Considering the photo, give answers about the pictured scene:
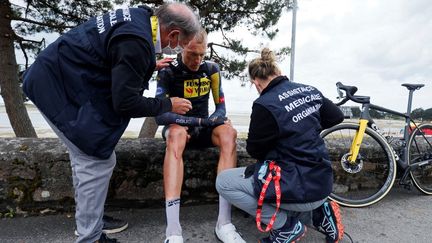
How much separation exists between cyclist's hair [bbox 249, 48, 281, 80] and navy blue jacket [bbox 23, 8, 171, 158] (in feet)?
2.48

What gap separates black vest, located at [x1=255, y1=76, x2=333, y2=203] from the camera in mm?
1974

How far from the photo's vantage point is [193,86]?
109 inches

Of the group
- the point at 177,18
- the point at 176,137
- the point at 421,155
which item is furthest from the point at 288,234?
the point at 421,155

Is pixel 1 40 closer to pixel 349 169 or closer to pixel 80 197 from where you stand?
pixel 80 197

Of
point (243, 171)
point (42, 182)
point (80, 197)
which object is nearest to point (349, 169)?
point (243, 171)

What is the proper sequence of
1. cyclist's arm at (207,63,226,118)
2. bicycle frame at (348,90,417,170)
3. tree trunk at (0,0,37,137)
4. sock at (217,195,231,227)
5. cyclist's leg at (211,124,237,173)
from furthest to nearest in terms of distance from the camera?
tree trunk at (0,0,37,137), bicycle frame at (348,90,417,170), cyclist's arm at (207,63,226,118), cyclist's leg at (211,124,237,173), sock at (217,195,231,227)

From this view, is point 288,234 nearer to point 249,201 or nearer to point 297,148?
point 249,201

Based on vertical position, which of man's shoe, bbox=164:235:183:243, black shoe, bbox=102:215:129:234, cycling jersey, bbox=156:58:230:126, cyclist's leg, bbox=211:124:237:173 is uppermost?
cycling jersey, bbox=156:58:230:126

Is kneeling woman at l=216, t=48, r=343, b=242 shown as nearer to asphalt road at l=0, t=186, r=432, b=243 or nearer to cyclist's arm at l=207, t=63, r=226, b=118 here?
asphalt road at l=0, t=186, r=432, b=243

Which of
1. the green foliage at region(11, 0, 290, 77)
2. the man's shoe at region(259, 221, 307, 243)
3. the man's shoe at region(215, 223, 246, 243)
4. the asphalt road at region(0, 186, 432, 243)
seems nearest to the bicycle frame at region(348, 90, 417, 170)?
the asphalt road at region(0, 186, 432, 243)

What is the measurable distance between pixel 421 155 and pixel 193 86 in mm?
2582

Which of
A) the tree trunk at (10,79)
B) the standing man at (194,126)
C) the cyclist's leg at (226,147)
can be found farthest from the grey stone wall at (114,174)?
the tree trunk at (10,79)

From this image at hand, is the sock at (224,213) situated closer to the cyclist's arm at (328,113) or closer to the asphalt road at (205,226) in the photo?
the asphalt road at (205,226)

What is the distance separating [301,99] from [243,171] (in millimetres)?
644
